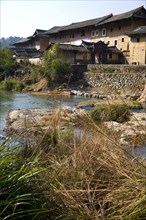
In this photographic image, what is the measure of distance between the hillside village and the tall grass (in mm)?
33758

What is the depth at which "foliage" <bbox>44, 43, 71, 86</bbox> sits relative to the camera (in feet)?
111

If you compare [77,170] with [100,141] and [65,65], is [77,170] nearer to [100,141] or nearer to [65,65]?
[100,141]

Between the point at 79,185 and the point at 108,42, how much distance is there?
44136mm

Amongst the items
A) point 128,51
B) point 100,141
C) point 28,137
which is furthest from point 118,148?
point 128,51

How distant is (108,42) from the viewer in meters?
46.2

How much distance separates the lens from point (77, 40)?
50312 millimetres

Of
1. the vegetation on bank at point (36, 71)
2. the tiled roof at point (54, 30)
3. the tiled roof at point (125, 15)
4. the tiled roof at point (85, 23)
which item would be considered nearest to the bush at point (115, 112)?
the vegetation on bank at point (36, 71)

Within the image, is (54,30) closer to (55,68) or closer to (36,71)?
(36,71)

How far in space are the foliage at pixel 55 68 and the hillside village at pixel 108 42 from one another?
379cm

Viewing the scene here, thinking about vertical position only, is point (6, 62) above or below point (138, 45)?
below

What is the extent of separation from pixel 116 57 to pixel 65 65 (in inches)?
364

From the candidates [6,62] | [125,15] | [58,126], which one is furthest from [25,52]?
[58,126]

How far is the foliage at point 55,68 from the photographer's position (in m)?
33.9

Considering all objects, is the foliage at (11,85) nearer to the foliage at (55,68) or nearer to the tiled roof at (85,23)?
the foliage at (55,68)
